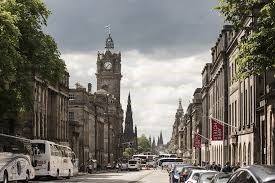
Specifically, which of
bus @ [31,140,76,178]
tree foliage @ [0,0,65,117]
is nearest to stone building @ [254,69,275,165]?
tree foliage @ [0,0,65,117]

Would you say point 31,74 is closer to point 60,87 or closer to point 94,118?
point 60,87

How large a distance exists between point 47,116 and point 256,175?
3460 inches

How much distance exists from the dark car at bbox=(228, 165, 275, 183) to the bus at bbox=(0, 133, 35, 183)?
91.9 ft

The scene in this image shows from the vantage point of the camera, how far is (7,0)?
139 feet

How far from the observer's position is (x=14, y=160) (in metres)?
42.6

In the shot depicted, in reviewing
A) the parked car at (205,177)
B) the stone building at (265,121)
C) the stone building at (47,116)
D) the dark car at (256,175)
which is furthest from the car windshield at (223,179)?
the stone building at (47,116)

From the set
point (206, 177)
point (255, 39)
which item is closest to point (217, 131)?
point (255, 39)

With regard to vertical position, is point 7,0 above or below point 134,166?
above

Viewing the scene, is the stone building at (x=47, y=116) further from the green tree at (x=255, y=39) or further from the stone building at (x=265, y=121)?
the green tree at (x=255, y=39)

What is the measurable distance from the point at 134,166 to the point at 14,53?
8760 cm

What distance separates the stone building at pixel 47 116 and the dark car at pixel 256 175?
215ft

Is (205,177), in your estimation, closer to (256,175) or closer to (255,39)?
(255,39)

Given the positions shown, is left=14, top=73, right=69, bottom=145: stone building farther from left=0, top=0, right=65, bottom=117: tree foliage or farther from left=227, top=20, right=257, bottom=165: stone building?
left=0, top=0, right=65, bottom=117: tree foliage

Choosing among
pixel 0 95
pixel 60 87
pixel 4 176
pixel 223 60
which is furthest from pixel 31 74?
pixel 60 87
